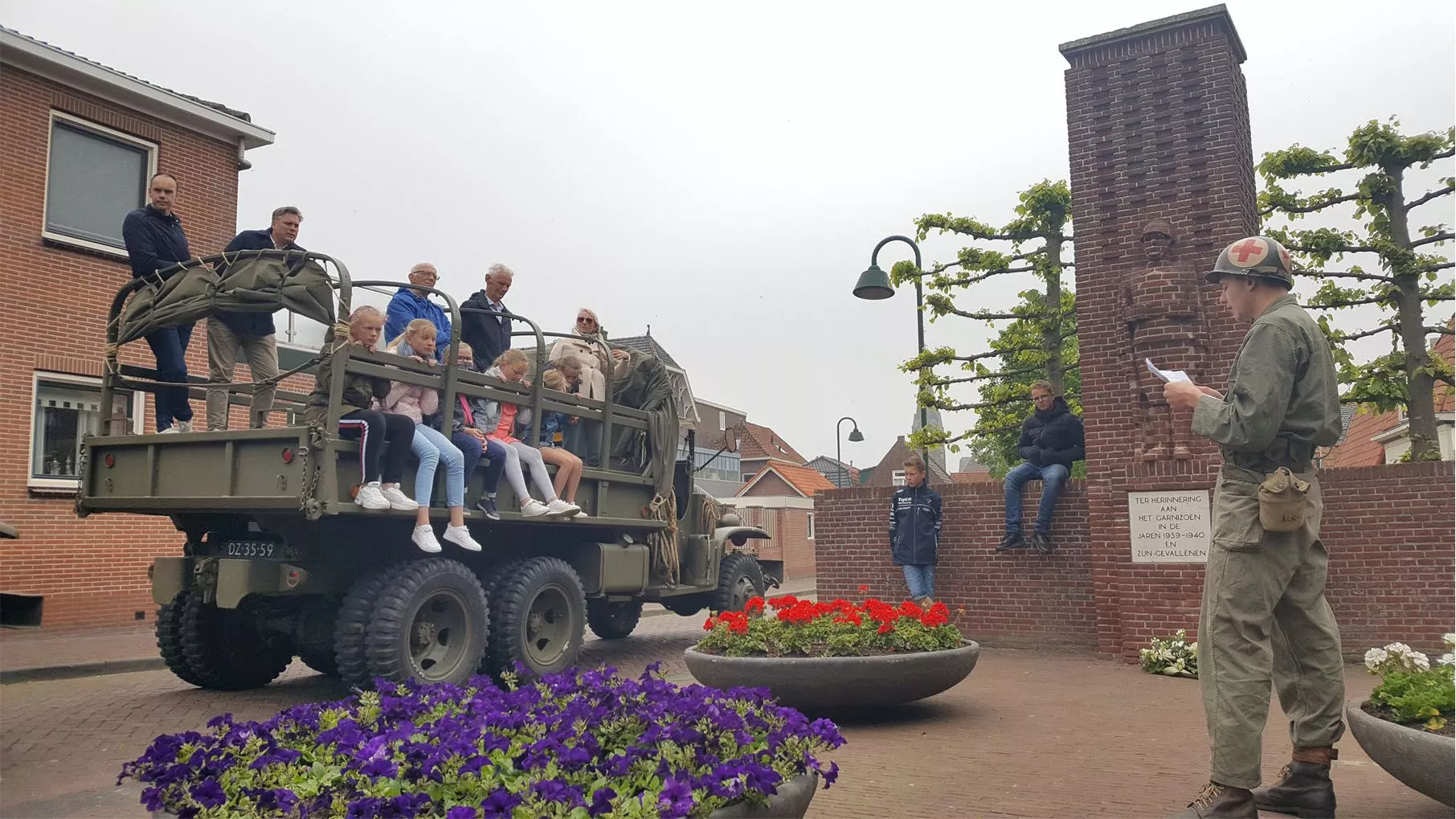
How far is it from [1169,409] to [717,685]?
5644 millimetres

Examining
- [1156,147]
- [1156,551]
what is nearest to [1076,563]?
[1156,551]

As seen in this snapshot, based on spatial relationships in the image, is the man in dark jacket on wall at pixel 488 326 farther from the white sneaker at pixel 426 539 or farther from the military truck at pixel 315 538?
the white sneaker at pixel 426 539

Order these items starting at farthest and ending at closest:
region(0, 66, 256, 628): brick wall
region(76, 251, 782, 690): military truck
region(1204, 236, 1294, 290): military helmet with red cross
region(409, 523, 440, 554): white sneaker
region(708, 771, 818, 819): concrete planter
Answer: region(0, 66, 256, 628): brick wall
region(409, 523, 440, 554): white sneaker
region(76, 251, 782, 690): military truck
region(1204, 236, 1294, 290): military helmet with red cross
region(708, 771, 818, 819): concrete planter

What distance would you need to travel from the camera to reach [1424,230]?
1365cm

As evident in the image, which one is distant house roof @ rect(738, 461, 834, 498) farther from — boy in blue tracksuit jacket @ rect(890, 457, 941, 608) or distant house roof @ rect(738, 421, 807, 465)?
boy in blue tracksuit jacket @ rect(890, 457, 941, 608)

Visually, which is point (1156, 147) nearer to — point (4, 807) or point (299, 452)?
point (299, 452)

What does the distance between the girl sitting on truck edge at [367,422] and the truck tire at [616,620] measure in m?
4.76

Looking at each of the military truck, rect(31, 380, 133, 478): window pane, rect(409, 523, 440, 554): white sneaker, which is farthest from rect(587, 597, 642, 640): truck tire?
rect(31, 380, 133, 478): window pane

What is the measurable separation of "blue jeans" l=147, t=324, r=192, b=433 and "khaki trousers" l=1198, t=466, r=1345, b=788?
6.53 meters

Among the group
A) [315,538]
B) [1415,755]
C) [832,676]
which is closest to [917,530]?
[832,676]

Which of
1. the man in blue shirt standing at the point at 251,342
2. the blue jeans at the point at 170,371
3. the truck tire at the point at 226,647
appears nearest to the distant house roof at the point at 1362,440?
the truck tire at the point at 226,647

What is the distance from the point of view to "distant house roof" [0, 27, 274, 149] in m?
13.5

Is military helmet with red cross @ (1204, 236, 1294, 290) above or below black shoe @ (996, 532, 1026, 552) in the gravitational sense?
above

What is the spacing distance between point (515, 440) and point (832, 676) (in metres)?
3.30
